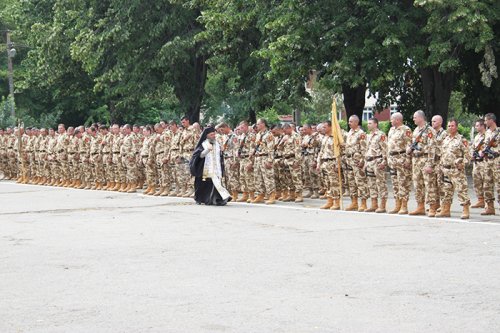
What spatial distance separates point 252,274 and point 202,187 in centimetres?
1126

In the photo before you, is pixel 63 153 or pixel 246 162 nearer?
pixel 246 162

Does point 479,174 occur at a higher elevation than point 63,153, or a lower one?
lower

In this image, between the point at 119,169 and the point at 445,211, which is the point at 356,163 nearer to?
the point at 445,211

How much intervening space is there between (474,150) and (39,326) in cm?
1150

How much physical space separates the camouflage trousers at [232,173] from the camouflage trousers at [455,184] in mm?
7435

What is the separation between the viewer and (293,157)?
2277cm

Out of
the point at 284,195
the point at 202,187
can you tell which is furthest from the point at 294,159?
the point at 202,187

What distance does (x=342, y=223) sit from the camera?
1691 centimetres

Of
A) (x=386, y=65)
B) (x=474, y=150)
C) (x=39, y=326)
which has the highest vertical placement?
(x=386, y=65)

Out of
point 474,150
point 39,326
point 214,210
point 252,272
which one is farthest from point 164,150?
point 39,326

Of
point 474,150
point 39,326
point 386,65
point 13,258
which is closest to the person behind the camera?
point 39,326

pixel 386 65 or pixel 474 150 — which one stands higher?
pixel 386 65

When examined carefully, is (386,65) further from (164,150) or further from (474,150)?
(474,150)

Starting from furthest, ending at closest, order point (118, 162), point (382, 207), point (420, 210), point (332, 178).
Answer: point (118, 162)
point (332, 178)
point (382, 207)
point (420, 210)
